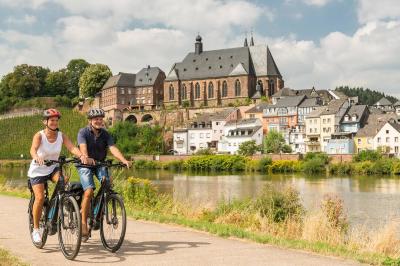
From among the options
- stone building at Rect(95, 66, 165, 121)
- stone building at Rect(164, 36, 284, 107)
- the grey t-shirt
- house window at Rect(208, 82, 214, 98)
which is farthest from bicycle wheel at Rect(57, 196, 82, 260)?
stone building at Rect(95, 66, 165, 121)

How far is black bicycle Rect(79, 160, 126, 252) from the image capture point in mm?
7660

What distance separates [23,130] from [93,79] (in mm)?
18307

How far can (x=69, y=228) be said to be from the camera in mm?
7613

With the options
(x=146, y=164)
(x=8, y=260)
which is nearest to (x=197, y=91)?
(x=146, y=164)

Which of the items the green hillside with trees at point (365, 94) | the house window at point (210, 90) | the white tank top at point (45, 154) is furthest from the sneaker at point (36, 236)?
the green hillside with trees at point (365, 94)

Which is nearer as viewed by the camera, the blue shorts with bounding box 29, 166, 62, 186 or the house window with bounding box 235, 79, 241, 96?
the blue shorts with bounding box 29, 166, 62, 186

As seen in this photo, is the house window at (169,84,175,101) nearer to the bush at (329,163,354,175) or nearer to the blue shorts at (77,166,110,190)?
the bush at (329,163,354,175)

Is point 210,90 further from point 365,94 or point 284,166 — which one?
point 365,94

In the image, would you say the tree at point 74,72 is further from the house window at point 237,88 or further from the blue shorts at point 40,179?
the blue shorts at point 40,179

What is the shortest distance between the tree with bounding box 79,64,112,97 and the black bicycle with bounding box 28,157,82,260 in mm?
111788

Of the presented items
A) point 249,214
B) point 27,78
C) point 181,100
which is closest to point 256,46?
point 181,100

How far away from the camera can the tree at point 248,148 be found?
3123 inches

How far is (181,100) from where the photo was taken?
110m

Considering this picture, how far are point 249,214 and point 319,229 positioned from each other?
10.1ft
